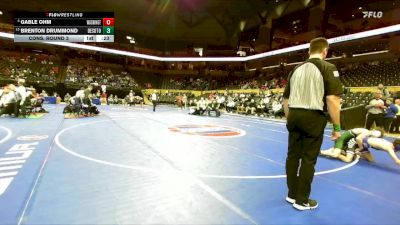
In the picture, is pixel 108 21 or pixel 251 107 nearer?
pixel 108 21

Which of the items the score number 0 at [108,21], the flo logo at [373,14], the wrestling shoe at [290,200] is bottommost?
the wrestling shoe at [290,200]

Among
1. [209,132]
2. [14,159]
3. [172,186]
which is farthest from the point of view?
[209,132]

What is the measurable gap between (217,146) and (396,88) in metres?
16.6

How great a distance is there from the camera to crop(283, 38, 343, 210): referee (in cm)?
298

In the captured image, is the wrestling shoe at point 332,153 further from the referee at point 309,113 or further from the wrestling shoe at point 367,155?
the referee at point 309,113

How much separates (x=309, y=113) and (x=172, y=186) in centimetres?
198

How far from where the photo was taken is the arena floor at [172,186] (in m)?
2.72

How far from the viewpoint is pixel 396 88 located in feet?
57.2

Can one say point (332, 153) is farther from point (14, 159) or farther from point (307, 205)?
point (14, 159)

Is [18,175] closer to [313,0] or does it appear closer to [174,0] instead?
[313,0]

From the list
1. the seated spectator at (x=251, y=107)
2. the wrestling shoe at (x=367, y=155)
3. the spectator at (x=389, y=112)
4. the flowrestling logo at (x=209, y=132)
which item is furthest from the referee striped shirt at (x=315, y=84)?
the seated spectator at (x=251, y=107)

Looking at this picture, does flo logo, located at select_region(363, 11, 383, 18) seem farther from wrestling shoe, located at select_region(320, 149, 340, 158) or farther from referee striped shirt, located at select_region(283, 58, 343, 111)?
referee striped shirt, located at select_region(283, 58, 343, 111)

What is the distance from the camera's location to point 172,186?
143 inches
